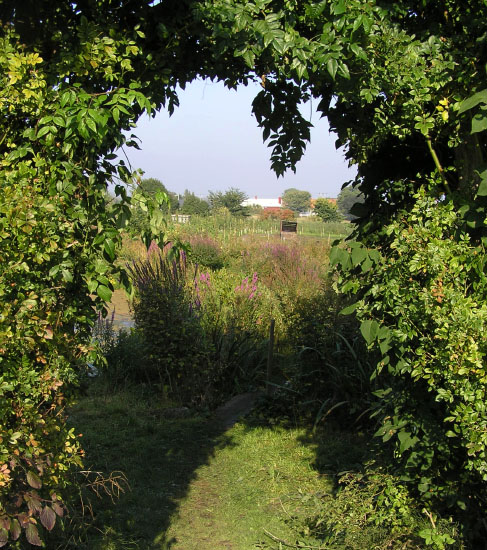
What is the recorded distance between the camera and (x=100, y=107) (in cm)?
247

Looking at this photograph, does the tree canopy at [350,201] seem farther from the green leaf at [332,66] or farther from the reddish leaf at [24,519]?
the reddish leaf at [24,519]

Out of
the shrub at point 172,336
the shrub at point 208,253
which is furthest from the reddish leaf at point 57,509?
the shrub at point 208,253

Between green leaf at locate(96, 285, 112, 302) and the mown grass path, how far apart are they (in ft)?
5.25

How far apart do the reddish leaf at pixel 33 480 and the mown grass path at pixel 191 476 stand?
1.17 meters

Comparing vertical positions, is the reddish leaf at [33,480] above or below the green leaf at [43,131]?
below

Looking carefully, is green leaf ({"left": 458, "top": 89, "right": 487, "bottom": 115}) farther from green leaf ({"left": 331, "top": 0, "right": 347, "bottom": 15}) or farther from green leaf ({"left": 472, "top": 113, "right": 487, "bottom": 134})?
green leaf ({"left": 331, "top": 0, "right": 347, "bottom": 15})

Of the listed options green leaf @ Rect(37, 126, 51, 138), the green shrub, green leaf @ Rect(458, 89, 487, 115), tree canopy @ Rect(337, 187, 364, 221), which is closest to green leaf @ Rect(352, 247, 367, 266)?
the green shrub

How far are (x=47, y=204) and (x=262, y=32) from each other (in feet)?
3.94

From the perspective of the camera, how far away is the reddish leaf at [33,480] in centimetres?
Answer: 221

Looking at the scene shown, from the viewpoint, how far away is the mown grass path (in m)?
3.73

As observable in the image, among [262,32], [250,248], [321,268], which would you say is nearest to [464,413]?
[262,32]

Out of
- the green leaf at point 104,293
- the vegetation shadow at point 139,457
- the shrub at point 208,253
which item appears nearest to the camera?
the green leaf at point 104,293

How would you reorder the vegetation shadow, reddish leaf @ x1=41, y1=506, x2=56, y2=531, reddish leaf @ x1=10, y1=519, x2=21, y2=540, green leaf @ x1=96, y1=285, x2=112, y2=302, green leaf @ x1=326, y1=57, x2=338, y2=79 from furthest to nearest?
1. the vegetation shadow
2. green leaf @ x1=326, y1=57, x2=338, y2=79
3. green leaf @ x1=96, y1=285, x2=112, y2=302
4. reddish leaf @ x1=41, y1=506, x2=56, y2=531
5. reddish leaf @ x1=10, y1=519, x2=21, y2=540

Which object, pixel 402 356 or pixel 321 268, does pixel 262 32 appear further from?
pixel 321 268
